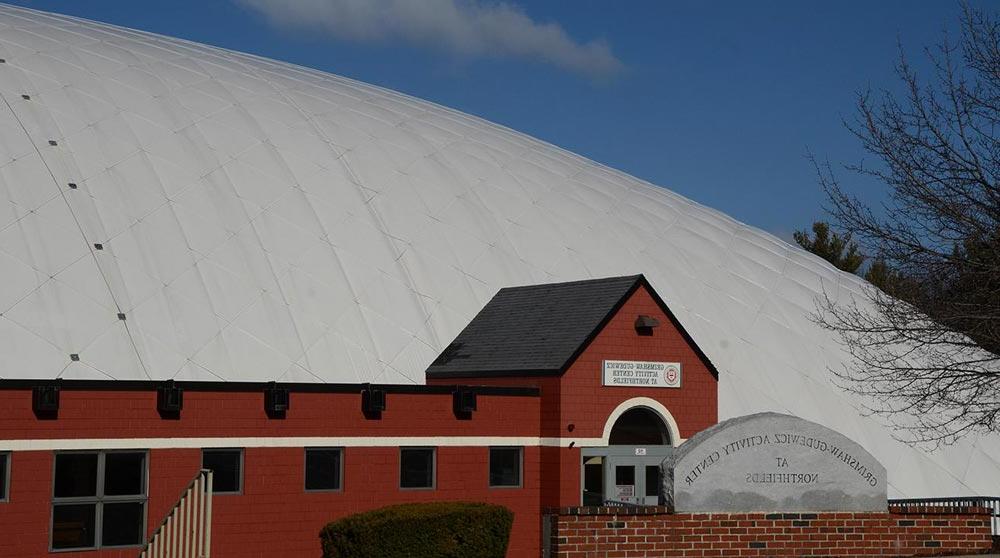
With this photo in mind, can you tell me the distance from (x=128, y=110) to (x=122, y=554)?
12.6m

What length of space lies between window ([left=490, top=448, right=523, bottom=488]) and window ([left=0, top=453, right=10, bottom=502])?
9.18 metres

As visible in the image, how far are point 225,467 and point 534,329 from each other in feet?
24.7

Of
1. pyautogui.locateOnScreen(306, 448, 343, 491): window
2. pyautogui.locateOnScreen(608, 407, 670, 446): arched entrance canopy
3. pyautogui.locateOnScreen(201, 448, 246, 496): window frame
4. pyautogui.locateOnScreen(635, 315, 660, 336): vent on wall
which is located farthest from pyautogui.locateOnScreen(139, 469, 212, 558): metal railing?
pyautogui.locateOnScreen(635, 315, 660, 336): vent on wall

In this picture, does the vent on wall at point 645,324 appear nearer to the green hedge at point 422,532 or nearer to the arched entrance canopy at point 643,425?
the arched entrance canopy at point 643,425

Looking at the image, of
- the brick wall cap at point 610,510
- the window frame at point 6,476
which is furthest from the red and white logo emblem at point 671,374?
the window frame at point 6,476

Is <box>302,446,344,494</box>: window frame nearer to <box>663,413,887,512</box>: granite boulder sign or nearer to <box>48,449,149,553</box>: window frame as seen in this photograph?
<box>48,449,149,553</box>: window frame

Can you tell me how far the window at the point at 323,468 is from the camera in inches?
886

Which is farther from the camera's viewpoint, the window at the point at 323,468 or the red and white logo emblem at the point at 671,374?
the red and white logo emblem at the point at 671,374

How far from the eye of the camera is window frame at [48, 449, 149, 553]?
19797 millimetres

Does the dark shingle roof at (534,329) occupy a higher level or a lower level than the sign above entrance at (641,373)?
higher

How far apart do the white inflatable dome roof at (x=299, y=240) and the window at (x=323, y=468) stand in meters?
2.45

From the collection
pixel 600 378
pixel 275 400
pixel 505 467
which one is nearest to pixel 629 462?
pixel 600 378

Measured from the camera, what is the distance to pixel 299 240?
90.1 ft

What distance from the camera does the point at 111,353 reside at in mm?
22969
